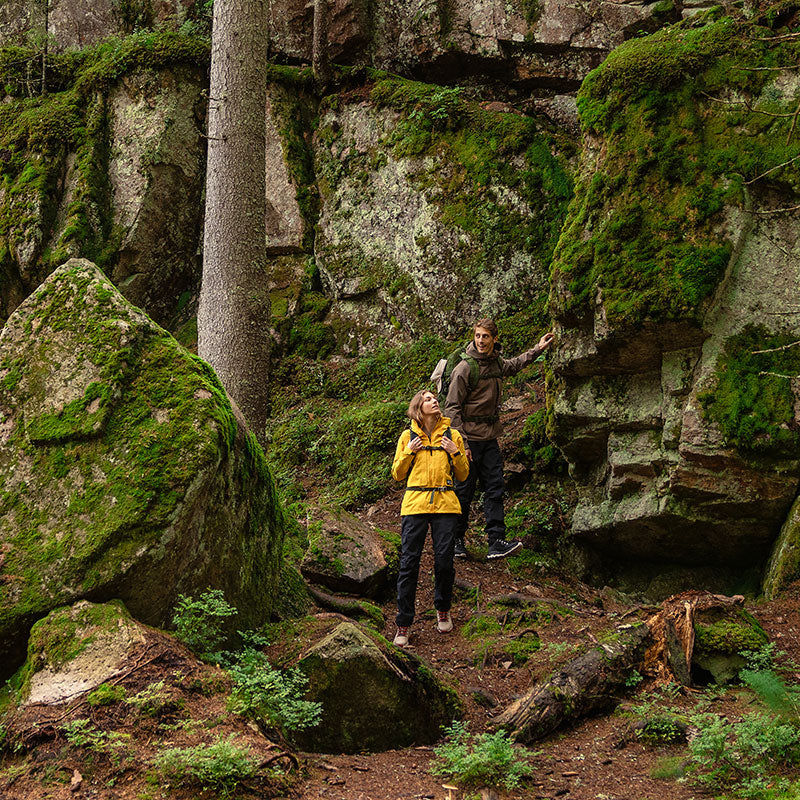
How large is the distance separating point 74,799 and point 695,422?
19.4ft

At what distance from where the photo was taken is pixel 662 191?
742 centimetres

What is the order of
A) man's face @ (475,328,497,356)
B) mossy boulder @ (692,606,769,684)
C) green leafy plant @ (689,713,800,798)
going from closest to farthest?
green leafy plant @ (689,713,800,798)
mossy boulder @ (692,606,769,684)
man's face @ (475,328,497,356)

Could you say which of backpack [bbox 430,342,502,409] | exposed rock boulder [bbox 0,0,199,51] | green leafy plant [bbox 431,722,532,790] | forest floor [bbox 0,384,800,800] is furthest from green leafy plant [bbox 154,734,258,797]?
exposed rock boulder [bbox 0,0,199,51]

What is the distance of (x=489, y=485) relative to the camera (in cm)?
780

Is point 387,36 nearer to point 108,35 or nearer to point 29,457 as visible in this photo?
point 108,35

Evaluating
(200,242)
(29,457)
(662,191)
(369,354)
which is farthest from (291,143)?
(29,457)

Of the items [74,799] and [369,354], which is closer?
[74,799]

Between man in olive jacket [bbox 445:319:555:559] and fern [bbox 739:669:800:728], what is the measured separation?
3773 millimetres

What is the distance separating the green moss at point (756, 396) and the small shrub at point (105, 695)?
5.56 meters

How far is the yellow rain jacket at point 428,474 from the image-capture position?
618cm

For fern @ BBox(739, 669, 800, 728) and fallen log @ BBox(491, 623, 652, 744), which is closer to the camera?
fern @ BBox(739, 669, 800, 728)

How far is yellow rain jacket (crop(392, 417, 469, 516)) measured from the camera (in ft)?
20.3

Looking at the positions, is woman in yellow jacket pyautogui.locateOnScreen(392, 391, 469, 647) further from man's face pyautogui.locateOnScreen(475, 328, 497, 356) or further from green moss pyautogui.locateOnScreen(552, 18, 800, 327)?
green moss pyautogui.locateOnScreen(552, 18, 800, 327)

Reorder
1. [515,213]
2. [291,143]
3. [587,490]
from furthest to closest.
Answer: [291,143], [515,213], [587,490]
